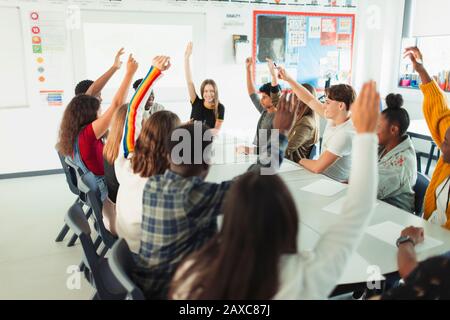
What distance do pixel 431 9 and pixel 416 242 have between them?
18.1 feet

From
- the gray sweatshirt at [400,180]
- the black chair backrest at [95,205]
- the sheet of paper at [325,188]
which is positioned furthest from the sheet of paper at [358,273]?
the black chair backrest at [95,205]

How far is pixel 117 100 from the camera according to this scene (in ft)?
8.66

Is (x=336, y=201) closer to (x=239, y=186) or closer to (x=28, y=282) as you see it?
(x=239, y=186)

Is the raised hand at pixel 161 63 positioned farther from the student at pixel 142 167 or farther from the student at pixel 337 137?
the student at pixel 337 137

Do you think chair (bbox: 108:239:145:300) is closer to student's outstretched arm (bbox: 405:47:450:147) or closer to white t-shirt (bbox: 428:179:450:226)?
white t-shirt (bbox: 428:179:450:226)

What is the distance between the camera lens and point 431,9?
6008 mm

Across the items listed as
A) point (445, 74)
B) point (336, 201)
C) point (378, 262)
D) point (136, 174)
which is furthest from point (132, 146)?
point (445, 74)

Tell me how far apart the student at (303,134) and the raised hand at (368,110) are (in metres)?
2.17

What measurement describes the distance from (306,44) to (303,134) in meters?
3.41

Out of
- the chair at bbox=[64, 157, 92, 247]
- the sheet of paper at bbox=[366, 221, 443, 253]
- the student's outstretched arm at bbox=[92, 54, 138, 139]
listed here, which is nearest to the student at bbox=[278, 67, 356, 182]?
the sheet of paper at bbox=[366, 221, 443, 253]

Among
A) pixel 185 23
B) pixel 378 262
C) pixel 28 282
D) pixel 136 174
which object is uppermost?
pixel 185 23

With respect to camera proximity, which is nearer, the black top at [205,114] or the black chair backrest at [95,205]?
the black chair backrest at [95,205]

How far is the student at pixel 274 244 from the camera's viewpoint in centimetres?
95

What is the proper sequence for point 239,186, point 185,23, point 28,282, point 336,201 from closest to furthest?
1. point 239,186
2. point 336,201
3. point 28,282
4. point 185,23
